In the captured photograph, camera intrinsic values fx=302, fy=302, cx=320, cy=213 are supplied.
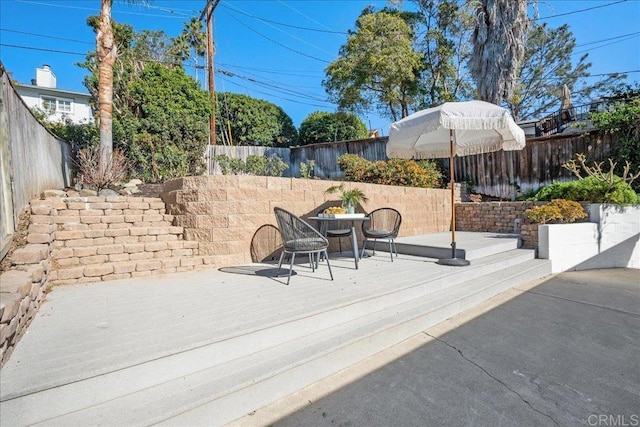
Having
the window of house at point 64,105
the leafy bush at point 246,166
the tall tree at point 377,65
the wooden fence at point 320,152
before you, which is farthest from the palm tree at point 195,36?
the window of house at point 64,105

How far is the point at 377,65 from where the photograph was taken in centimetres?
1232

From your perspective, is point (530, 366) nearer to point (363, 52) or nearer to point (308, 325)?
point (308, 325)

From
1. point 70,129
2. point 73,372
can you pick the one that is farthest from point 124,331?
point 70,129

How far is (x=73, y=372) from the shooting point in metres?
1.56

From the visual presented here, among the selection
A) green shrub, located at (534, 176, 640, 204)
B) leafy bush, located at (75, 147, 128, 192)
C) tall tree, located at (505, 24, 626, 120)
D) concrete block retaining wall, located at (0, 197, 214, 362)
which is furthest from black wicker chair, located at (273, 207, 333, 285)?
tall tree, located at (505, 24, 626, 120)

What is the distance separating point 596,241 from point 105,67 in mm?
11067

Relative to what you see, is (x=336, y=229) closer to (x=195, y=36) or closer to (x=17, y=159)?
(x=17, y=159)

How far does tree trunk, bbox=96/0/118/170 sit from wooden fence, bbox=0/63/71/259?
1658 millimetres

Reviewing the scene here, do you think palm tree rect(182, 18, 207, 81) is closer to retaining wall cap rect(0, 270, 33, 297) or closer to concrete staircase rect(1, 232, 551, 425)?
retaining wall cap rect(0, 270, 33, 297)

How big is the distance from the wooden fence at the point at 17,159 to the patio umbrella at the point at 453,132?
4.42m

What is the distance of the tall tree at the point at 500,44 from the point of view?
389 inches

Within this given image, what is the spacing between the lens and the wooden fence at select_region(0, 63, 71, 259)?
274 centimetres

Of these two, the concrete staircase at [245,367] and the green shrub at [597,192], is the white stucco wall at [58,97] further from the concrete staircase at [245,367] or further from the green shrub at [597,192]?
the green shrub at [597,192]

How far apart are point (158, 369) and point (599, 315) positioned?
4272 millimetres
